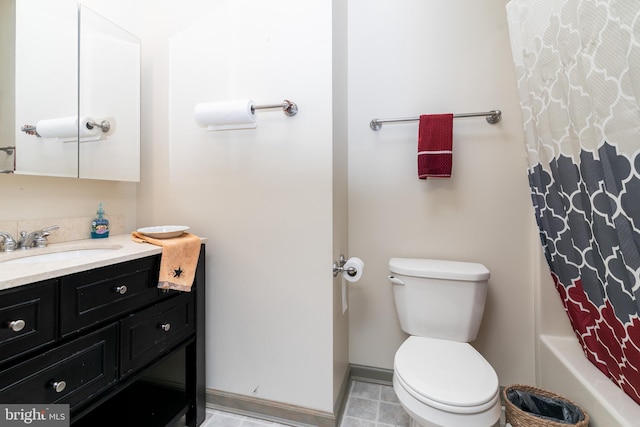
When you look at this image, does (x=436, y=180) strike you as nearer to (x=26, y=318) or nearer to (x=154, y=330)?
(x=154, y=330)

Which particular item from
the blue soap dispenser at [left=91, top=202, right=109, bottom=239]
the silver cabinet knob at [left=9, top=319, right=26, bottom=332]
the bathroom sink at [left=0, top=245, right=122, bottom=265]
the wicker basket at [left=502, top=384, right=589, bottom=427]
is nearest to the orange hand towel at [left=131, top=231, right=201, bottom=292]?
the bathroom sink at [left=0, top=245, right=122, bottom=265]

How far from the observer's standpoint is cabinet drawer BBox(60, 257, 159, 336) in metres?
0.83

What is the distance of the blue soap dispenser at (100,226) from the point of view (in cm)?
138

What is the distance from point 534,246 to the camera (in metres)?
1.42

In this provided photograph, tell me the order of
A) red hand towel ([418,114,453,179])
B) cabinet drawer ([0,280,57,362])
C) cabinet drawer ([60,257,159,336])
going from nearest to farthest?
cabinet drawer ([0,280,57,362]) < cabinet drawer ([60,257,159,336]) < red hand towel ([418,114,453,179])

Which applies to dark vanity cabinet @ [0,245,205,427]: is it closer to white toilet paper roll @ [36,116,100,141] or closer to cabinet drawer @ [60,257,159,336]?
cabinet drawer @ [60,257,159,336]

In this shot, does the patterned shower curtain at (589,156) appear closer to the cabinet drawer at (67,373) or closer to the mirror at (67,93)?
the cabinet drawer at (67,373)

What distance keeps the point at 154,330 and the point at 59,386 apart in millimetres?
327

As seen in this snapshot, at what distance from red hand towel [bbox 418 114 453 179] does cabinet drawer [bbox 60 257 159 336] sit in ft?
4.34

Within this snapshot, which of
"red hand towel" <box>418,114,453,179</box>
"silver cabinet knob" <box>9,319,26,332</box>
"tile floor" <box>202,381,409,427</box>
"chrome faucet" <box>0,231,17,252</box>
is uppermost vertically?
"red hand towel" <box>418,114,453,179</box>

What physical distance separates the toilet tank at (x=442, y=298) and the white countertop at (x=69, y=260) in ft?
3.76

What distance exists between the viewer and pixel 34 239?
A: 1.16 meters

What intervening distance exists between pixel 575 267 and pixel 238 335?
1.47 meters

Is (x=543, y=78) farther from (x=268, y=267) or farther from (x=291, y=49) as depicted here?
(x=268, y=267)
